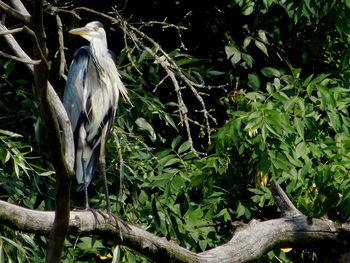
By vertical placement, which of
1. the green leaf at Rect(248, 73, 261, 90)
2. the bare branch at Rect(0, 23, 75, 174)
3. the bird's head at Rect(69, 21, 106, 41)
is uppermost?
the bare branch at Rect(0, 23, 75, 174)

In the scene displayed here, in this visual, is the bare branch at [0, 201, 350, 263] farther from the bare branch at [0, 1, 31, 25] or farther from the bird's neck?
the bird's neck

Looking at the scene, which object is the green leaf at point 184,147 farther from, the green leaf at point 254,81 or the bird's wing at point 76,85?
the green leaf at point 254,81

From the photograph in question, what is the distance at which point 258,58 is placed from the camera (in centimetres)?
510

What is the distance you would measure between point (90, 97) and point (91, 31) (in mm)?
289

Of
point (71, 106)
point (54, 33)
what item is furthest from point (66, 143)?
point (54, 33)

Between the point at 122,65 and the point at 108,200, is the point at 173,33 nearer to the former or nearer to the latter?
the point at 122,65

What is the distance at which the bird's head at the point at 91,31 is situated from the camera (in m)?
4.22

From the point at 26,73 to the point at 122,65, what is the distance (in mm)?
515

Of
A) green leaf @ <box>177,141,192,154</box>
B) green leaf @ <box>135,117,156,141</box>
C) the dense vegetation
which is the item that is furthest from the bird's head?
green leaf @ <box>177,141,192,154</box>

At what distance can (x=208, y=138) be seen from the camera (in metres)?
4.51

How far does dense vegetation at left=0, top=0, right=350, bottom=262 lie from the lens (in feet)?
12.9

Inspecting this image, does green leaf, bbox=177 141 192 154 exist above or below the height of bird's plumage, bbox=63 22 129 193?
below

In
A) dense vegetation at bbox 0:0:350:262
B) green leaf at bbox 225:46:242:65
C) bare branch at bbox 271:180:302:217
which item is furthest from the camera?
green leaf at bbox 225:46:242:65

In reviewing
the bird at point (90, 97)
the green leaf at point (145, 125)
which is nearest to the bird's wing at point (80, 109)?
the bird at point (90, 97)
